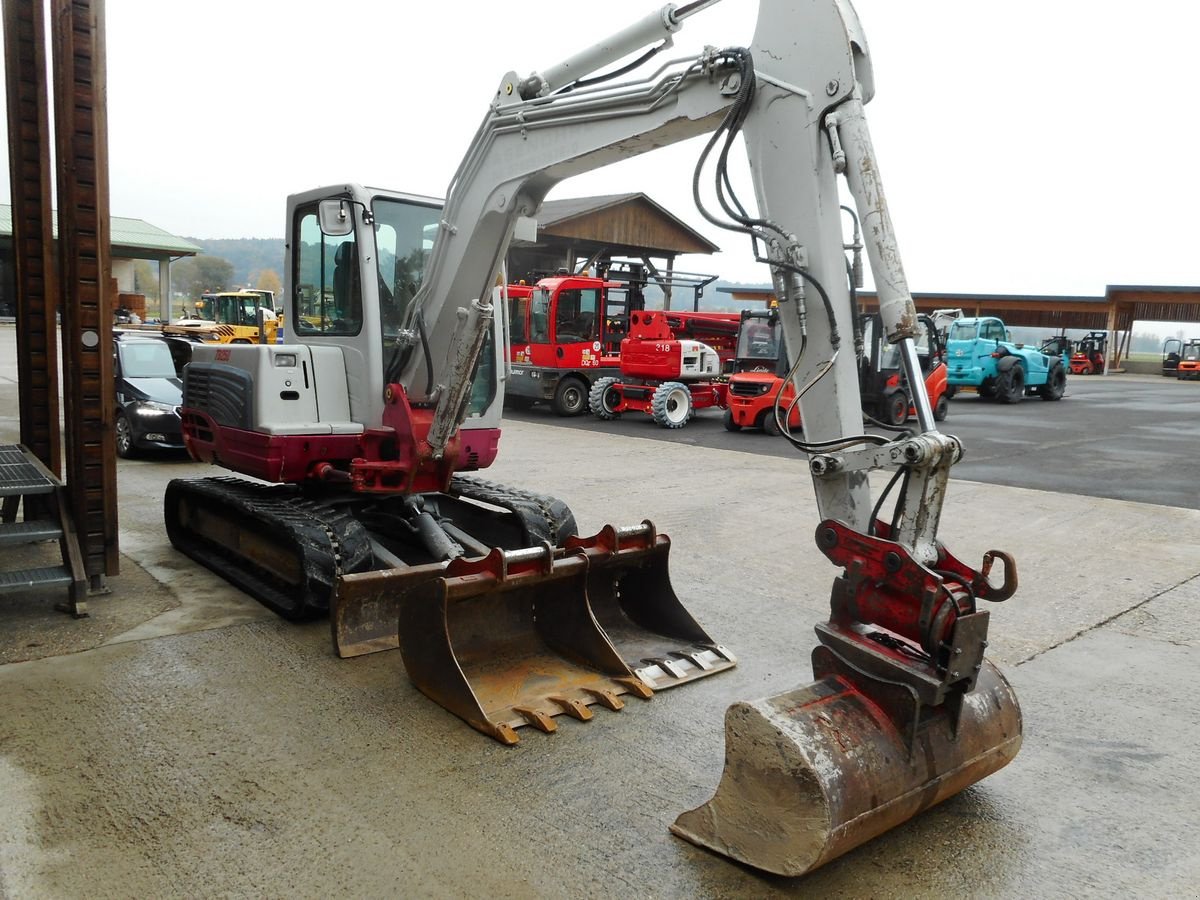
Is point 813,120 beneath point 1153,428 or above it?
above

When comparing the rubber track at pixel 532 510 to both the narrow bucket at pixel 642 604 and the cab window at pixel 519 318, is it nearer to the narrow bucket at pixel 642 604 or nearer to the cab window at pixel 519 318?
the narrow bucket at pixel 642 604

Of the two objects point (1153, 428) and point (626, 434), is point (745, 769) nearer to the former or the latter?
point (626, 434)

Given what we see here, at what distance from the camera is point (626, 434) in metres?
15.4

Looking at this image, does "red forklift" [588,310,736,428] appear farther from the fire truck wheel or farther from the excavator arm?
the excavator arm

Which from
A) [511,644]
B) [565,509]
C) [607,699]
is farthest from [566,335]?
[607,699]

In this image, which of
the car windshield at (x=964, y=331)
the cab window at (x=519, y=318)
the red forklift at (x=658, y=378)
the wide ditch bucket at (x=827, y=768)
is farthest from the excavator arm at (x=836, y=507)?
the car windshield at (x=964, y=331)

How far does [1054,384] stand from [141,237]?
3826 cm

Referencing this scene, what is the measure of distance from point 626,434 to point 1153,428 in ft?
37.7

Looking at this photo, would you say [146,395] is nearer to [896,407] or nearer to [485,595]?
[485,595]

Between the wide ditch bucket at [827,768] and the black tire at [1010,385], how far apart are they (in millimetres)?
23303

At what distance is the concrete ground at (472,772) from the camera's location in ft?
9.86

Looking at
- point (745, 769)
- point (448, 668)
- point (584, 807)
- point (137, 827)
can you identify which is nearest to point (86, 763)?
point (137, 827)

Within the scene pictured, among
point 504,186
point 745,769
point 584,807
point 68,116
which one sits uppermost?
point 68,116

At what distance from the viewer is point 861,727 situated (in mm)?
3084
